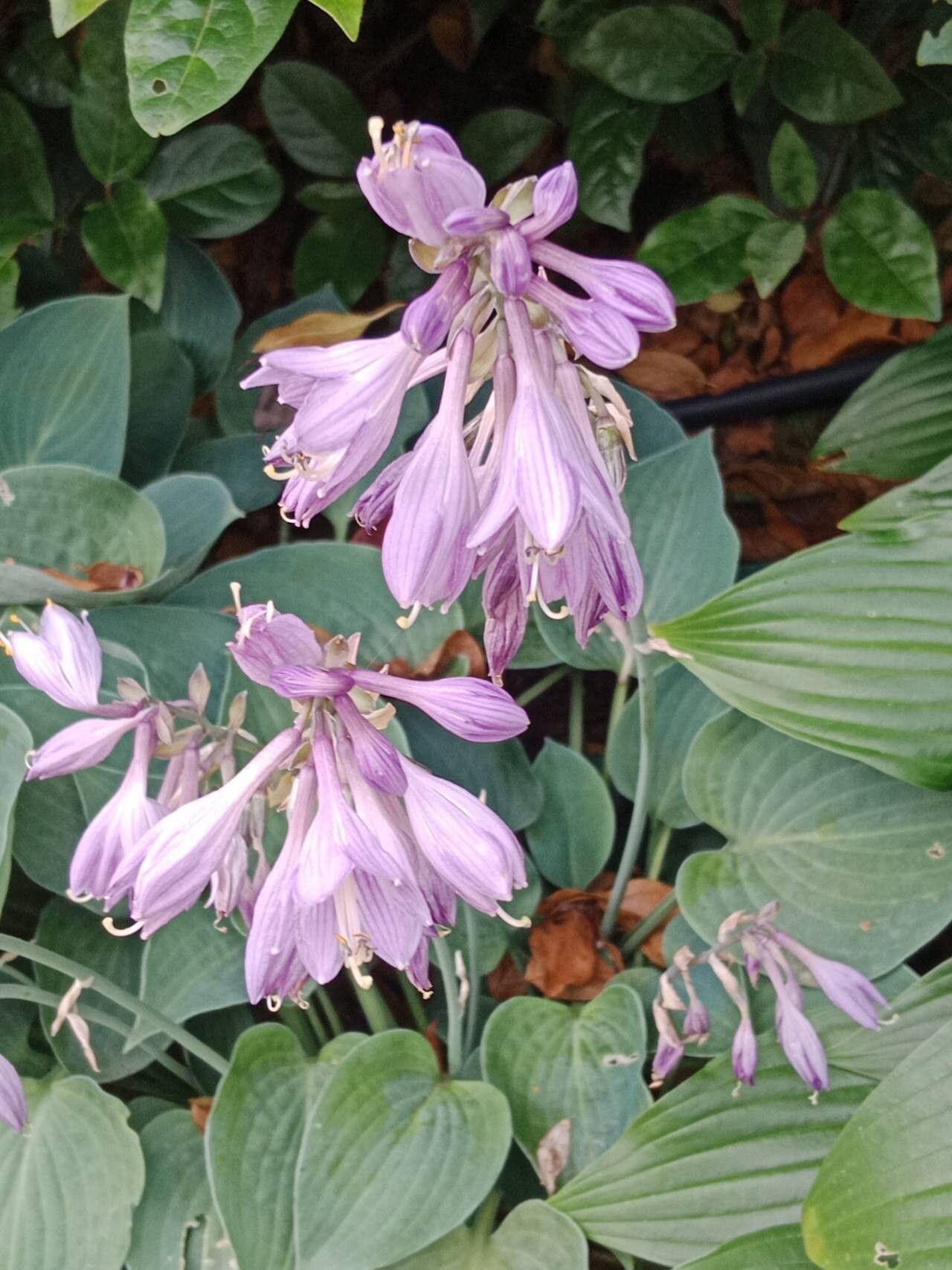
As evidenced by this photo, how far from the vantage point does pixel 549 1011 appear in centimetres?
85

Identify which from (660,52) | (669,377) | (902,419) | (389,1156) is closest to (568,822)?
(389,1156)

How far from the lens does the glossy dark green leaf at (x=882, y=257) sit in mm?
989

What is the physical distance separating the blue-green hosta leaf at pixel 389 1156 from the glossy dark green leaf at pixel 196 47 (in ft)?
2.08

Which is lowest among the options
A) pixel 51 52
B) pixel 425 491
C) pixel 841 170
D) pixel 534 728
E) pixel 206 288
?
pixel 534 728

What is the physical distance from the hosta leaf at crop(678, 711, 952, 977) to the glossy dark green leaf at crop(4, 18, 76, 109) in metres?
0.99

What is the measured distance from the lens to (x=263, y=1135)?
0.81 m

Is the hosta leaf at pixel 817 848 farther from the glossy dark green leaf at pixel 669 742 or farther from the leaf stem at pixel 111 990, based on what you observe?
the leaf stem at pixel 111 990

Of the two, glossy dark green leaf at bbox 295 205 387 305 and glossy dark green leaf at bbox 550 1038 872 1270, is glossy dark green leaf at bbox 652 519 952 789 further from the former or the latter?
glossy dark green leaf at bbox 295 205 387 305

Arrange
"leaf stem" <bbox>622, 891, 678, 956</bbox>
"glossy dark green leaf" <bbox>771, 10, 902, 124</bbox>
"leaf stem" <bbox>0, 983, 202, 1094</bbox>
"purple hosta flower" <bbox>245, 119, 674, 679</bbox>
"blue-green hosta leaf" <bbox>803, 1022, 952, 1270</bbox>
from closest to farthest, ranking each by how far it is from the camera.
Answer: "purple hosta flower" <bbox>245, 119, 674, 679</bbox> < "blue-green hosta leaf" <bbox>803, 1022, 952, 1270</bbox> < "leaf stem" <bbox>0, 983, 202, 1094</bbox> < "leaf stem" <bbox>622, 891, 678, 956</bbox> < "glossy dark green leaf" <bbox>771, 10, 902, 124</bbox>

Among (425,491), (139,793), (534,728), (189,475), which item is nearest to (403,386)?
(425,491)

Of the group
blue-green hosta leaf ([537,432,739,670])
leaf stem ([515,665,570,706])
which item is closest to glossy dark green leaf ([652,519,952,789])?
blue-green hosta leaf ([537,432,739,670])

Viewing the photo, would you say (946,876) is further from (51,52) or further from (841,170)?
(51,52)

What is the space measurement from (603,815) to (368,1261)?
1.30 feet

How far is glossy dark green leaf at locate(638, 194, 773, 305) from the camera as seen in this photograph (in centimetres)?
106
